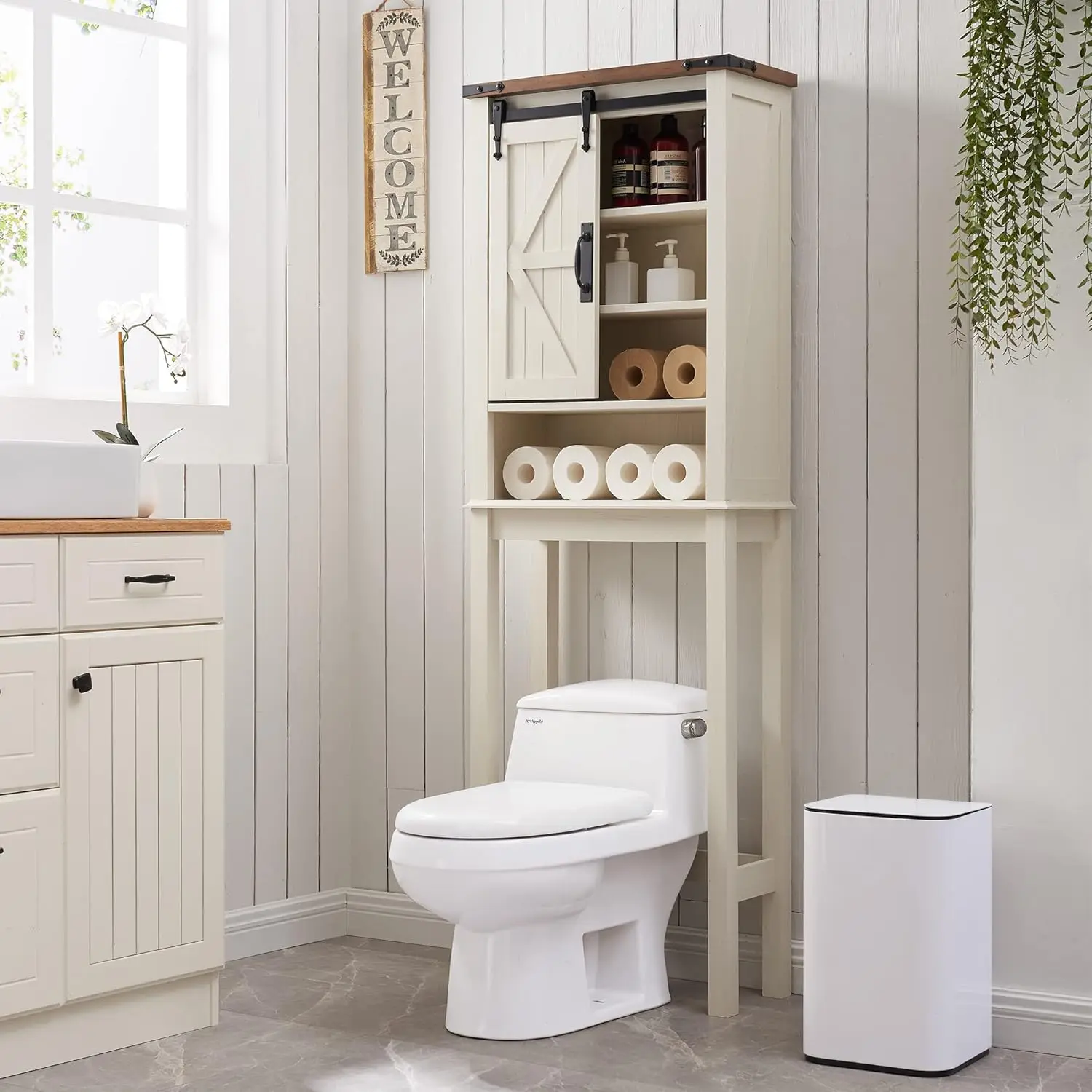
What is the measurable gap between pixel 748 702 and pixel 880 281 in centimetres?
90

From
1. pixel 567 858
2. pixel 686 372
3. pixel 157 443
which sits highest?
pixel 686 372

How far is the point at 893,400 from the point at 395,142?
1377mm

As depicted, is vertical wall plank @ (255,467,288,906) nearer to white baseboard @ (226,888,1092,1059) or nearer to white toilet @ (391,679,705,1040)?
white baseboard @ (226,888,1092,1059)

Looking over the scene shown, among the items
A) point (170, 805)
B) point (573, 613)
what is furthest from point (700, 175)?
point (170, 805)

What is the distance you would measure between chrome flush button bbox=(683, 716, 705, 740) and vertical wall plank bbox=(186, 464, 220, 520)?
Result: 114 centimetres

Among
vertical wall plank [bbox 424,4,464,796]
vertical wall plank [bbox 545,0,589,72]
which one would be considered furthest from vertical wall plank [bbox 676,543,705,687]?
vertical wall plank [bbox 545,0,589,72]

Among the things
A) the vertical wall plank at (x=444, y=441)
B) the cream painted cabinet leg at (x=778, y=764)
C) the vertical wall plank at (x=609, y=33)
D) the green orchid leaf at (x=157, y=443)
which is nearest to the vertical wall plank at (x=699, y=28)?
the vertical wall plank at (x=609, y=33)

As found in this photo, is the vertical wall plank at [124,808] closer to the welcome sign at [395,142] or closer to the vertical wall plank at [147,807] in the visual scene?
the vertical wall plank at [147,807]

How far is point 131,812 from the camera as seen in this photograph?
2.85 meters

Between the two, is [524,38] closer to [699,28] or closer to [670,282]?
[699,28]

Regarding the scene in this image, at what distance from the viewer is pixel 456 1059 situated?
2.81 meters

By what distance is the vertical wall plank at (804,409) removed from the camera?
324cm

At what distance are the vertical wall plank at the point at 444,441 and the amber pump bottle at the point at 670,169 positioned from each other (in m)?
0.65

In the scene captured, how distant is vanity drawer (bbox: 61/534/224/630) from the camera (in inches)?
109
